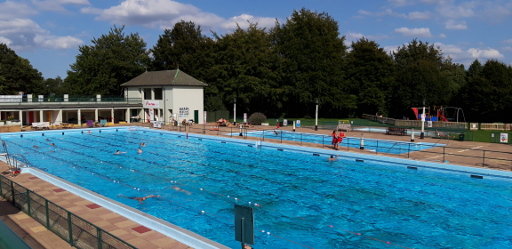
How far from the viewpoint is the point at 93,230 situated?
760cm

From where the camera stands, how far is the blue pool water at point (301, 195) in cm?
1146

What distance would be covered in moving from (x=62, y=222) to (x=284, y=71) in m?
49.6

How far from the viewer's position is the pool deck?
878 centimetres

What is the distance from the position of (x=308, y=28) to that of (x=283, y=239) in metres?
49.5

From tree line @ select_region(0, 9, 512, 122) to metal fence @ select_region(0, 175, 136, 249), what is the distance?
130 ft

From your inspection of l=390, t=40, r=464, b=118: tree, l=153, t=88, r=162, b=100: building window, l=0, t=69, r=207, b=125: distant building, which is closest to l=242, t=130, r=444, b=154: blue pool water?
l=0, t=69, r=207, b=125: distant building

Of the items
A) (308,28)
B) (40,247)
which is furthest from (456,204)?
(308,28)

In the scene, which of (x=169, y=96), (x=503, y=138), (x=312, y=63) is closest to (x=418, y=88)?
(x=312, y=63)

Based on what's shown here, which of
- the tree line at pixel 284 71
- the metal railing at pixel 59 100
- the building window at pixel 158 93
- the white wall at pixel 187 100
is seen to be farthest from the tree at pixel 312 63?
the metal railing at pixel 59 100

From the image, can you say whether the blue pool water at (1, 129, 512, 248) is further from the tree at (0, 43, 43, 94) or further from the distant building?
the tree at (0, 43, 43, 94)

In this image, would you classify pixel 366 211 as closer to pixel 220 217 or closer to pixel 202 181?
pixel 220 217

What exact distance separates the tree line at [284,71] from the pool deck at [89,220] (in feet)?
127

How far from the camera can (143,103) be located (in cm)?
4691

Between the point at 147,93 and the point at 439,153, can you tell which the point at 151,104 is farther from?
the point at 439,153
